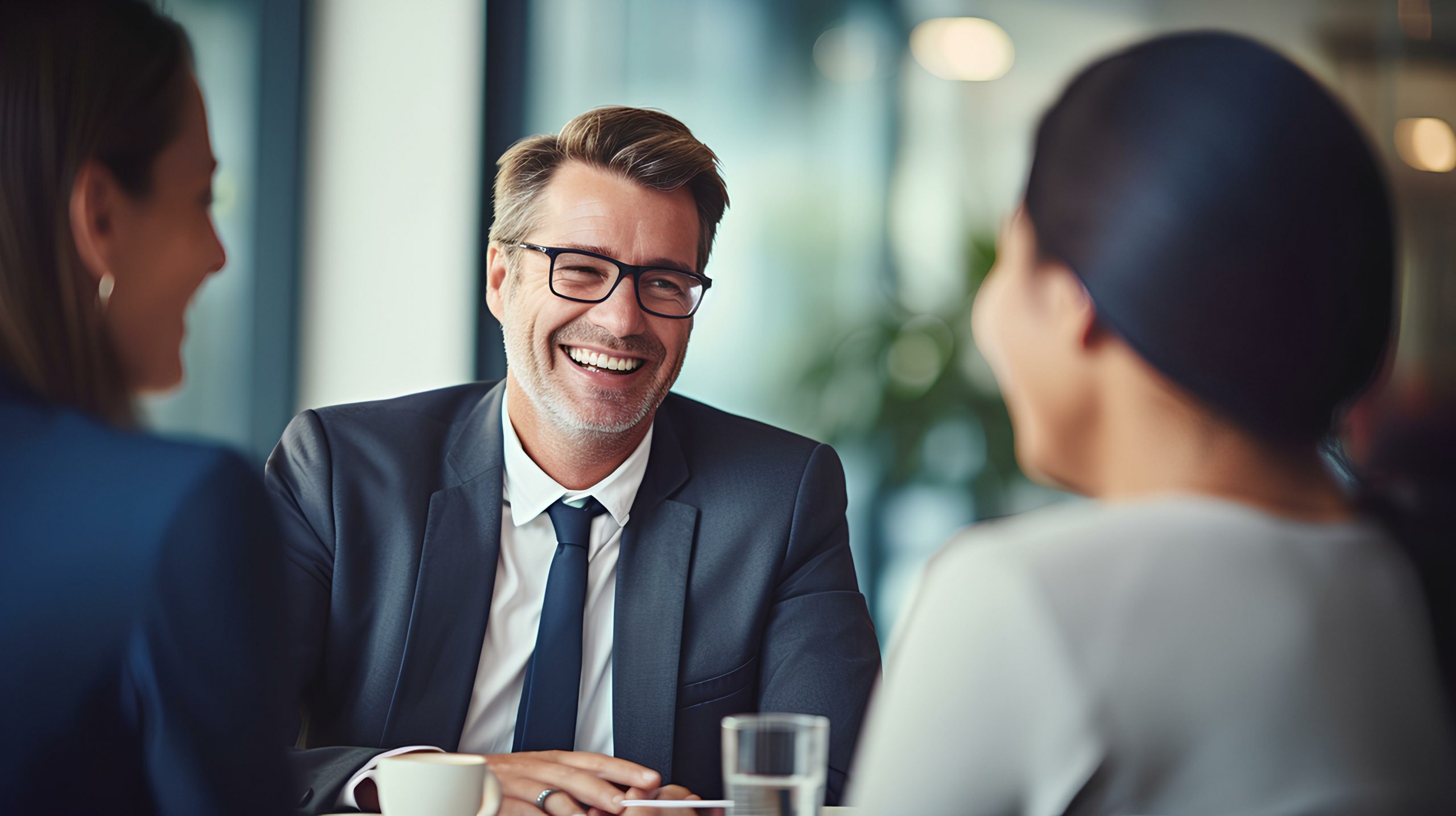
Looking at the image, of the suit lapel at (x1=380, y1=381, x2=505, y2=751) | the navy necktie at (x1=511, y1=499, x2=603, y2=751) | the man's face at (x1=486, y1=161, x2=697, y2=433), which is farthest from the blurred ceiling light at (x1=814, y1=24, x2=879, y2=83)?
the navy necktie at (x1=511, y1=499, x2=603, y2=751)

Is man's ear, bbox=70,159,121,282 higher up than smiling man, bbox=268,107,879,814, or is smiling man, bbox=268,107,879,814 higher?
man's ear, bbox=70,159,121,282

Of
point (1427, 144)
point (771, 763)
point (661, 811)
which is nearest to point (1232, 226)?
point (771, 763)

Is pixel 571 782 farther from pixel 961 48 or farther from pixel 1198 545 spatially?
pixel 961 48

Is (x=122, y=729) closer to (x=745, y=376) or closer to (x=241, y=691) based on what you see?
(x=241, y=691)

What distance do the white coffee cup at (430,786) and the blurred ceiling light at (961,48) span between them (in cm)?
297

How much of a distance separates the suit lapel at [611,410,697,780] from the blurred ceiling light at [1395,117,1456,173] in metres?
2.59

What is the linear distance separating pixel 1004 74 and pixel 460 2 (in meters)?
1.77

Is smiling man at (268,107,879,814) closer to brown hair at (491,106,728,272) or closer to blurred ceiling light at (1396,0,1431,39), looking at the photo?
brown hair at (491,106,728,272)

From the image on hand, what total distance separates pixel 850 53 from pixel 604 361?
1982 millimetres

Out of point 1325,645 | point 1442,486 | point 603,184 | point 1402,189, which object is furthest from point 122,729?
point 1402,189

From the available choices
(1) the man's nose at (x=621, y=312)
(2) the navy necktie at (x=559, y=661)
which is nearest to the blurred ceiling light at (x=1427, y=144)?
(1) the man's nose at (x=621, y=312)

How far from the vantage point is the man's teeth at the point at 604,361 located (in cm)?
204

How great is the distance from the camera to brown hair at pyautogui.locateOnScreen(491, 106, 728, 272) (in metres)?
2.04

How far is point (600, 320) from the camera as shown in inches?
79.6
